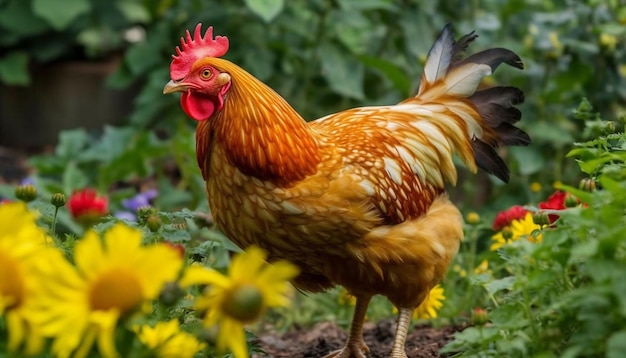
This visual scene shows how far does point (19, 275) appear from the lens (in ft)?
5.96

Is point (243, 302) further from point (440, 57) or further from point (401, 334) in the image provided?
point (440, 57)

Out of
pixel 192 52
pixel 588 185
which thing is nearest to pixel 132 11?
pixel 192 52

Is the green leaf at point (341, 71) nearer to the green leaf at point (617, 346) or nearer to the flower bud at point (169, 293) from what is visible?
the flower bud at point (169, 293)

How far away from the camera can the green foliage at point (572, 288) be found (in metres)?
1.98

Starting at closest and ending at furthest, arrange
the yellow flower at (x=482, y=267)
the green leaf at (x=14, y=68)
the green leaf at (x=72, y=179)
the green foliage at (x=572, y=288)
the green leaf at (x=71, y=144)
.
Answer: the green foliage at (x=572, y=288) < the yellow flower at (x=482, y=267) < the green leaf at (x=72, y=179) < the green leaf at (x=71, y=144) < the green leaf at (x=14, y=68)

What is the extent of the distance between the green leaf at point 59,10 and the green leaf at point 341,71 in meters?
2.06

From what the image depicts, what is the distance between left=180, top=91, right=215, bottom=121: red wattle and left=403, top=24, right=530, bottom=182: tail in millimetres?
868

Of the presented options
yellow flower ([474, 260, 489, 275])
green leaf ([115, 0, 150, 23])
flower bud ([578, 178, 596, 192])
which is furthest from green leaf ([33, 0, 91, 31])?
flower bud ([578, 178, 596, 192])

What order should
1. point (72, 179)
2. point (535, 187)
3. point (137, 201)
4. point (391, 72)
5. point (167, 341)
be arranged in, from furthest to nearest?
point (391, 72) < point (535, 187) < point (72, 179) < point (137, 201) < point (167, 341)

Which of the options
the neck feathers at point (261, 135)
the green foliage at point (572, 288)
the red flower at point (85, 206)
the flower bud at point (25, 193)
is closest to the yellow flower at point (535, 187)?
the red flower at point (85, 206)

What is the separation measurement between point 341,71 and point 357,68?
11 centimetres

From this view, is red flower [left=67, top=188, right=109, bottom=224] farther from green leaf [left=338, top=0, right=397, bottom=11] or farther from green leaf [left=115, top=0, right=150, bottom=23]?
green leaf [left=115, top=0, right=150, bottom=23]

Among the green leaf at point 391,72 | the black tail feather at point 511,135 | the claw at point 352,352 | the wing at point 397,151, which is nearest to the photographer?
the wing at point 397,151

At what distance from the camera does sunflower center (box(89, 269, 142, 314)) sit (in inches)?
69.7
